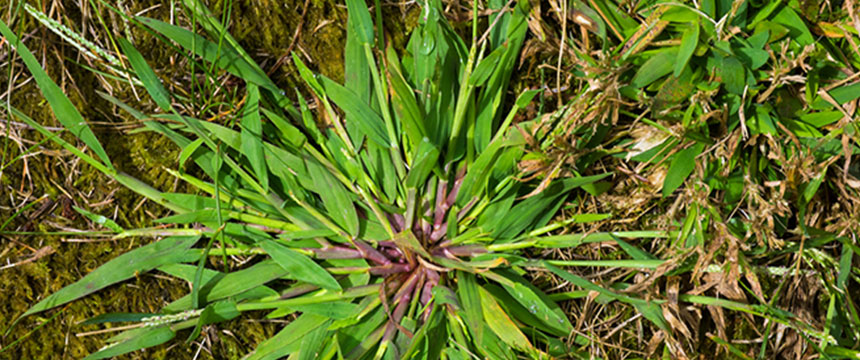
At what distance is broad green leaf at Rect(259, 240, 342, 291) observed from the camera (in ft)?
4.62

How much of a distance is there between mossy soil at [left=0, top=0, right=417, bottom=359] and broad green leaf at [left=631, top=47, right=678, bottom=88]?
1.98ft

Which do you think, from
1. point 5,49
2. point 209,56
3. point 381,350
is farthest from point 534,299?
point 5,49

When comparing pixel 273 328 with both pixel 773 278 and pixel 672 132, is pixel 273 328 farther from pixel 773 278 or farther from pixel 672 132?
pixel 773 278

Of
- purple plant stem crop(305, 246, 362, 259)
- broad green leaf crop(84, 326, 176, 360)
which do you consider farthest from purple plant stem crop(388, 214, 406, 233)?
broad green leaf crop(84, 326, 176, 360)

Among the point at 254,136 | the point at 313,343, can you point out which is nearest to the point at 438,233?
the point at 313,343

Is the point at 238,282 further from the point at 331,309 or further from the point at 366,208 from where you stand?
the point at 366,208

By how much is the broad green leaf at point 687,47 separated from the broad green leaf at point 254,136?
959 mm

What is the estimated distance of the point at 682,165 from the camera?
143cm

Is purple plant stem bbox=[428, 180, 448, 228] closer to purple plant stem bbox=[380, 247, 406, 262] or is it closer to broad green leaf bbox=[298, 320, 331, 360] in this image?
purple plant stem bbox=[380, 247, 406, 262]

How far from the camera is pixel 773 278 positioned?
5.17 ft

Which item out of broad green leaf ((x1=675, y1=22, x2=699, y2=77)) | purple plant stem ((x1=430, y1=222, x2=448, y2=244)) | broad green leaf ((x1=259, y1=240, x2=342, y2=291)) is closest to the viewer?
broad green leaf ((x1=675, y1=22, x2=699, y2=77))

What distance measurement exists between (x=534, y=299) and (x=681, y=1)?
77 cm

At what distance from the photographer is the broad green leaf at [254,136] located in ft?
4.65

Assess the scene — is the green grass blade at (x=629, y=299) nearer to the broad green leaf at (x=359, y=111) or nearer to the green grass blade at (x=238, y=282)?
the broad green leaf at (x=359, y=111)
